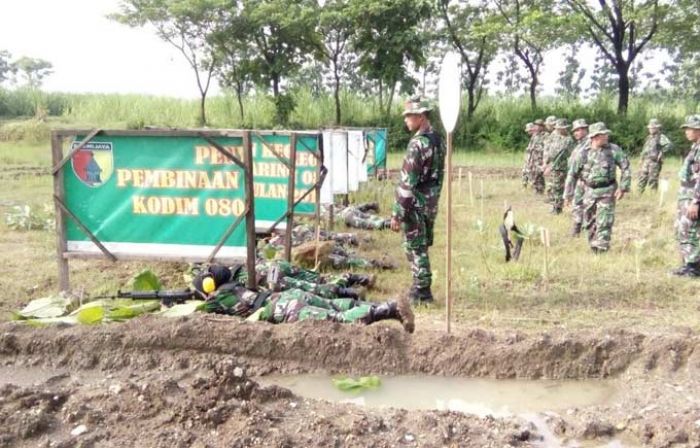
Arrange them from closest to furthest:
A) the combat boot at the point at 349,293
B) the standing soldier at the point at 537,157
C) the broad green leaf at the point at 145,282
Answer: the broad green leaf at the point at 145,282
the combat boot at the point at 349,293
the standing soldier at the point at 537,157

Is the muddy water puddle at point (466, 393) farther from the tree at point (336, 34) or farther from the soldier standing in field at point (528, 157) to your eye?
the tree at point (336, 34)

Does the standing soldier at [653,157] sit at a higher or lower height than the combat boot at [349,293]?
higher

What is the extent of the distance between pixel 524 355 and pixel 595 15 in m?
24.4

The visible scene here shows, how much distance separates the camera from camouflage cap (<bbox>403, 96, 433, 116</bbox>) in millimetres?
5668

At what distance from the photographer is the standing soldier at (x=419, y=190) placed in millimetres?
5781

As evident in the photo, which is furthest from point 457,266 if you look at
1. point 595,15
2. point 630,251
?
point 595,15

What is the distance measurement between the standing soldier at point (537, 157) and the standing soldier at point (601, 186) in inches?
212

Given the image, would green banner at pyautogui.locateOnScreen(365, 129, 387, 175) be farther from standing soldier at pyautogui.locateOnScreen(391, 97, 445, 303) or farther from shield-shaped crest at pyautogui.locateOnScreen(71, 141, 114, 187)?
shield-shaped crest at pyautogui.locateOnScreen(71, 141, 114, 187)

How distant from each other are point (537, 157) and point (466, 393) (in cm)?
1109

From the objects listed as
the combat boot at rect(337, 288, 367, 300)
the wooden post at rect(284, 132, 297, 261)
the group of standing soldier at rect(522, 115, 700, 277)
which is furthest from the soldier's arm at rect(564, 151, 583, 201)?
the combat boot at rect(337, 288, 367, 300)

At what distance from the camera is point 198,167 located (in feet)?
18.1

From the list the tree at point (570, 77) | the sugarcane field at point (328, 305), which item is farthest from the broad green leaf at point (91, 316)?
the tree at point (570, 77)

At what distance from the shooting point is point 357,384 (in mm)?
4160

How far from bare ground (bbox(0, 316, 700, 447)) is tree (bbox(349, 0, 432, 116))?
19690 millimetres
